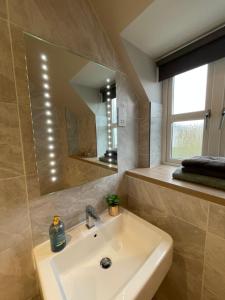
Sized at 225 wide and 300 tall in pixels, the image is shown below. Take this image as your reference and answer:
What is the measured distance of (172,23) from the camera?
87 cm

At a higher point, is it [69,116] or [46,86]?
[46,86]

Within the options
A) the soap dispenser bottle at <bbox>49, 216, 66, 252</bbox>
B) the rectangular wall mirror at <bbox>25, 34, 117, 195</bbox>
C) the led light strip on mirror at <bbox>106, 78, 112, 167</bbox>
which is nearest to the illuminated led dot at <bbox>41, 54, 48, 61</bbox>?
the rectangular wall mirror at <bbox>25, 34, 117, 195</bbox>

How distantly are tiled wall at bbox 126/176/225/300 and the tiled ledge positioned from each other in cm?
3

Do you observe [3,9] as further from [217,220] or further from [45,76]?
[217,220]

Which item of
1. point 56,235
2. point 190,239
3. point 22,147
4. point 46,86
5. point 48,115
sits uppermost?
point 46,86

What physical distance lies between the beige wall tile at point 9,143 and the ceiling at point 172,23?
0.84m

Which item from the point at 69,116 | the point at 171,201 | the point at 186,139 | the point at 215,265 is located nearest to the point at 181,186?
the point at 171,201

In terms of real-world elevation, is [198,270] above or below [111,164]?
below

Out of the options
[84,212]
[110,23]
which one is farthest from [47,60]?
[84,212]

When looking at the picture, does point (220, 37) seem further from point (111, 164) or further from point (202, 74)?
point (111, 164)

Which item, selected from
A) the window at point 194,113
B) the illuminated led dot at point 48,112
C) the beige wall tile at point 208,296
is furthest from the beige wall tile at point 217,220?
the illuminated led dot at point 48,112

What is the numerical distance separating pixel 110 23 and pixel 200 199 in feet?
3.94

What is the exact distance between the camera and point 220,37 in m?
0.88

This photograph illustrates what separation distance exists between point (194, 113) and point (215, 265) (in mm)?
996
